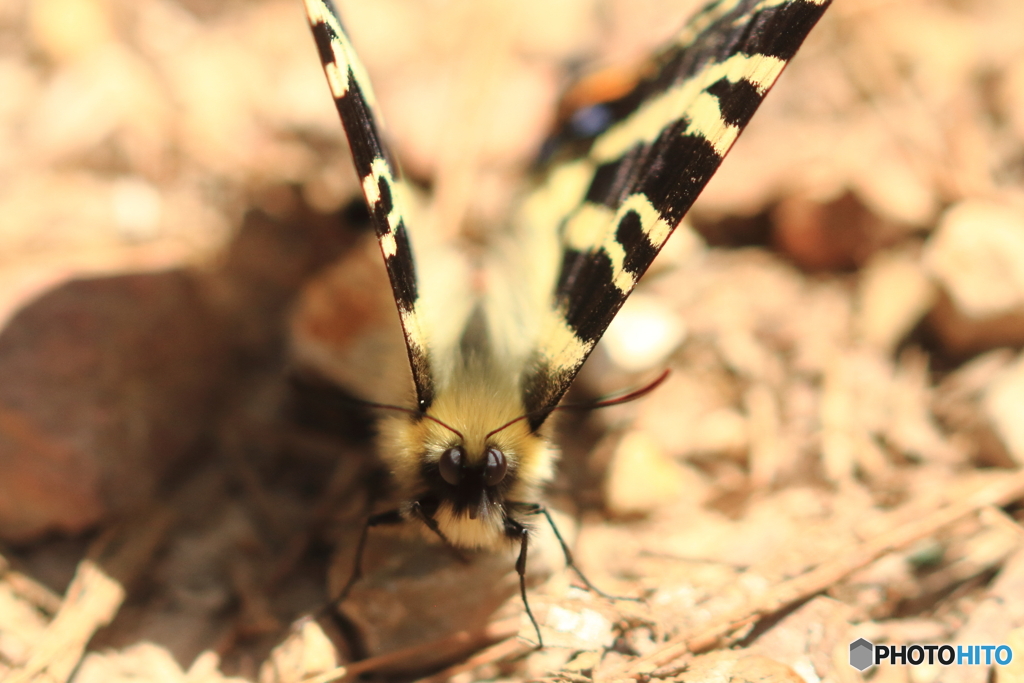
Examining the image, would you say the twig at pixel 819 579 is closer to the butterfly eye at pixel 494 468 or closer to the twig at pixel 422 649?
the twig at pixel 422 649

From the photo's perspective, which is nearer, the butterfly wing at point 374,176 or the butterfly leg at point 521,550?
the butterfly wing at point 374,176

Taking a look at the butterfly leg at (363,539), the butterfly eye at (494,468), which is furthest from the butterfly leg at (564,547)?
the butterfly leg at (363,539)

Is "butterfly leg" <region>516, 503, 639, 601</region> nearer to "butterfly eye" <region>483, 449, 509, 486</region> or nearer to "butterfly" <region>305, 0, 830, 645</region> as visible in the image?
"butterfly" <region>305, 0, 830, 645</region>

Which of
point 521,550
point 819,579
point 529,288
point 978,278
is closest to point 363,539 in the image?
point 521,550

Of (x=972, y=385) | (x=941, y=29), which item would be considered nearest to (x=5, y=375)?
(x=972, y=385)

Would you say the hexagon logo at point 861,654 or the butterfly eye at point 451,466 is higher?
the butterfly eye at point 451,466

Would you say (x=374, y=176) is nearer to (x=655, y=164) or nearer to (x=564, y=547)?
(x=655, y=164)

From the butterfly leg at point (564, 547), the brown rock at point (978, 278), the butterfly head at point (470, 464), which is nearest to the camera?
the butterfly head at point (470, 464)
